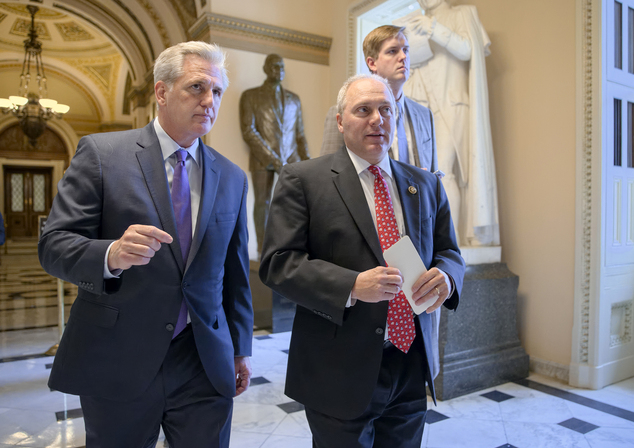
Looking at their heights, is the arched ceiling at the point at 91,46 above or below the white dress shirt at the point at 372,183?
above

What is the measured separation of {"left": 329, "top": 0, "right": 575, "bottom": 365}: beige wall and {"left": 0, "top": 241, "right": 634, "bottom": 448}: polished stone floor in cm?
62

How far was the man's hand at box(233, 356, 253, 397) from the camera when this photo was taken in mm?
1830

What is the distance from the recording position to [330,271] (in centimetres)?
148

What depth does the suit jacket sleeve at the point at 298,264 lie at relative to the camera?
146 centimetres

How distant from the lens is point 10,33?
15242mm

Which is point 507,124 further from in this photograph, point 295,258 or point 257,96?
point 295,258

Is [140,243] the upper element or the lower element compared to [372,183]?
lower

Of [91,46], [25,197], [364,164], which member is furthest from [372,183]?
[25,197]

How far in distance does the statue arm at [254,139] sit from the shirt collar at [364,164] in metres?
5.11

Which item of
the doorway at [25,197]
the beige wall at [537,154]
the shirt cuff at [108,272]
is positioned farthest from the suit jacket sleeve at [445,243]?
the doorway at [25,197]

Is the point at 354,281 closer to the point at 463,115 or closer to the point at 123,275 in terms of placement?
the point at 123,275

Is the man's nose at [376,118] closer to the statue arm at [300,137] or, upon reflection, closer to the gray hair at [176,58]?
the gray hair at [176,58]

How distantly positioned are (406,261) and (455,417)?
2.41 metres

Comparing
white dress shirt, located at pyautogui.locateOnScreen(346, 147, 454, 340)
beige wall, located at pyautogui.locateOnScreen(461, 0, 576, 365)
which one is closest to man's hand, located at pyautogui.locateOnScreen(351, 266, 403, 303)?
white dress shirt, located at pyautogui.locateOnScreen(346, 147, 454, 340)
